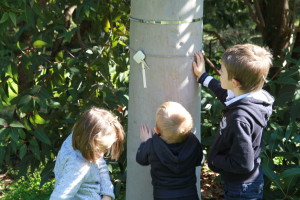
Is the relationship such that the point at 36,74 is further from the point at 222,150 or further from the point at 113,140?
the point at 222,150

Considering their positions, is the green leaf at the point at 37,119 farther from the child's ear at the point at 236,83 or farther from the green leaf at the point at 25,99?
the child's ear at the point at 236,83

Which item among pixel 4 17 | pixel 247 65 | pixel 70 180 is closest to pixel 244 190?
pixel 247 65

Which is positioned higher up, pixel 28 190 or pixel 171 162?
pixel 171 162

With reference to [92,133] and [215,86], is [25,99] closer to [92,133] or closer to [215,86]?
[92,133]

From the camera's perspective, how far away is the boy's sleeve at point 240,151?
2.59 meters

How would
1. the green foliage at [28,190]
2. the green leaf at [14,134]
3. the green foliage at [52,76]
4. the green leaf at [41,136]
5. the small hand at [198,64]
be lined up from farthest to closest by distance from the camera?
A: 1. the green foliage at [28,190]
2. the green leaf at [41,136]
3. the green foliage at [52,76]
4. the green leaf at [14,134]
5. the small hand at [198,64]

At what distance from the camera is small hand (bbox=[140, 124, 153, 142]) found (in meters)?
2.90

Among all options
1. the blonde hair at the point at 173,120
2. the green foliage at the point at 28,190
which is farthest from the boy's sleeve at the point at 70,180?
the green foliage at the point at 28,190

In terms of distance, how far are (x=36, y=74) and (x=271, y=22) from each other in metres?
2.57

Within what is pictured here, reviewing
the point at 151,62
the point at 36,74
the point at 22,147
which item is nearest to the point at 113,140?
the point at 151,62

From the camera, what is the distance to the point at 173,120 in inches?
105

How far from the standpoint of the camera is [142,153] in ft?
9.15

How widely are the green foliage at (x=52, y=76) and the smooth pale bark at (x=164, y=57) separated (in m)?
0.76

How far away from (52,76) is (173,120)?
1.44 metres
